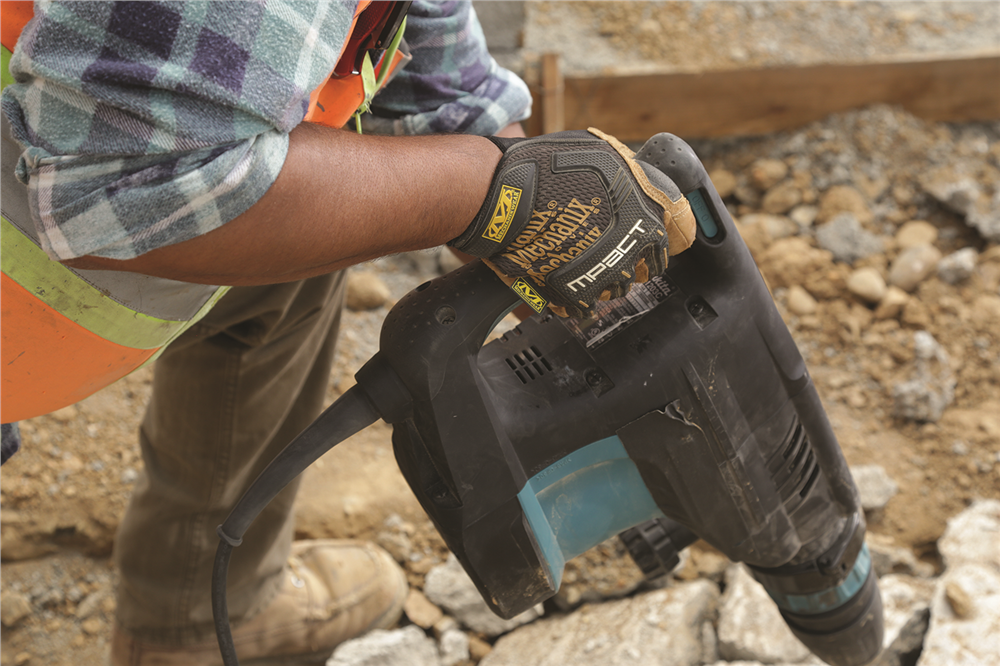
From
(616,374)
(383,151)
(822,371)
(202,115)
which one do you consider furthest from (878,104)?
(202,115)

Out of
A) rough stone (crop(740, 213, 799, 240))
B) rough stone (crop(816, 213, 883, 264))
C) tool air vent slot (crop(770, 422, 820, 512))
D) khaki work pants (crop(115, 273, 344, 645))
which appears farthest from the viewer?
rough stone (crop(740, 213, 799, 240))

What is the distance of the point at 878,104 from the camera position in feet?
9.83

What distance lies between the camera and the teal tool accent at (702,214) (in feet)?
3.35

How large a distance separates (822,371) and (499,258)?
188cm

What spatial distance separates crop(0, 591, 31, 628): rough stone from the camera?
1805 mm

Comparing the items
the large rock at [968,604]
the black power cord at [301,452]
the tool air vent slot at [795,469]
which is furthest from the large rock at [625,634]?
the black power cord at [301,452]

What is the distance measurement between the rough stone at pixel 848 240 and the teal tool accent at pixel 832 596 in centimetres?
167

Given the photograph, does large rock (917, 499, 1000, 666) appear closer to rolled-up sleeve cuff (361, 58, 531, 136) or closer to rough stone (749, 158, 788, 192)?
rolled-up sleeve cuff (361, 58, 531, 136)

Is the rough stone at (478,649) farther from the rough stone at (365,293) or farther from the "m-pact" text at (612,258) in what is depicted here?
the rough stone at (365,293)

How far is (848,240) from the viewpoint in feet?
8.93

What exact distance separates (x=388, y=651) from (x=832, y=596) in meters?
0.90

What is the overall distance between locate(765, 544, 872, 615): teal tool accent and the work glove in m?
0.72

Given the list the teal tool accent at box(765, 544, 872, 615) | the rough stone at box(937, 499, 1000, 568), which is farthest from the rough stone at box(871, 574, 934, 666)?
the teal tool accent at box(765, 544, 872, 615)

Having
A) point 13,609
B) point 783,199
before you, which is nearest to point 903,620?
point 783,199
